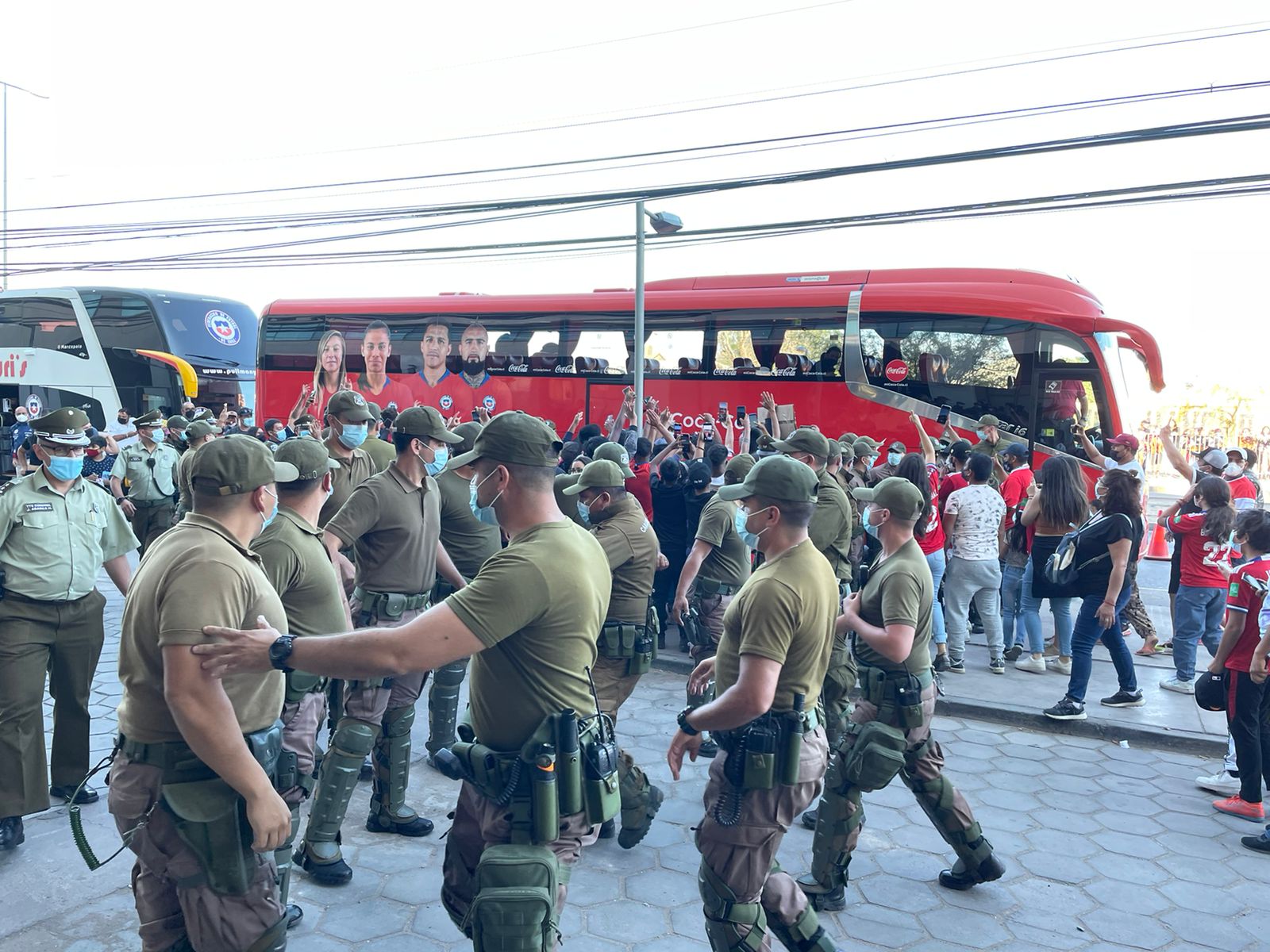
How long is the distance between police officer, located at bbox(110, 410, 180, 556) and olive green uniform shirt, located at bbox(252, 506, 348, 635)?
598cm

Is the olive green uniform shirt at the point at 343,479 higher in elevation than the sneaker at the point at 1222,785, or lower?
higher

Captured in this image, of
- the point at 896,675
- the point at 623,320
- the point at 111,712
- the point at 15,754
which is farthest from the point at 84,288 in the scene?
the point at 896,675

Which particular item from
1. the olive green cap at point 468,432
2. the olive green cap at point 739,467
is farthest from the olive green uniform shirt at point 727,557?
the olive green cap at point 468,432

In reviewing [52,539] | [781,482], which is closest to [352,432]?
[52,539]

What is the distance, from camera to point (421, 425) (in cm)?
473

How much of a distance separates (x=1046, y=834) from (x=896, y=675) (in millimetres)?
1619

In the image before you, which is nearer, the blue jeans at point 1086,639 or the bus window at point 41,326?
the blue jeans at point 1086,639

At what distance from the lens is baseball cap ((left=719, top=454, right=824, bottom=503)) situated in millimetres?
3176

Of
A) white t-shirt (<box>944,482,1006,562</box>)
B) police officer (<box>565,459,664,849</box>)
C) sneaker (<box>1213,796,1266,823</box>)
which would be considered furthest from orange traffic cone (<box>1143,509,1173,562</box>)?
police officer (<box>565,459,664,849</box>)

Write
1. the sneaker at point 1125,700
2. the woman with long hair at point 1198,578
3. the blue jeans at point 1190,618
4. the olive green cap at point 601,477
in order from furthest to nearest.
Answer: the blue jeans at point 1190,618 → the sneaker at point 1125,700 → the woman with long hair at point 1198,578 → the olive green cap at point 601,477

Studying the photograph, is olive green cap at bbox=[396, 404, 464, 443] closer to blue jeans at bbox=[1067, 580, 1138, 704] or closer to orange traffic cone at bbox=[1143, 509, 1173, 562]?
blue jeans at bbox=[1067, 580, 1138, 704]

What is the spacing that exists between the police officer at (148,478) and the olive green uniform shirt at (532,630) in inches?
288

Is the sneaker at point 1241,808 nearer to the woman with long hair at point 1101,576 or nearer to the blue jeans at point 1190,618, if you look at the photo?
the woman with long hair at point 1101,576

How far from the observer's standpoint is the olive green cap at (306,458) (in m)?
3.75
